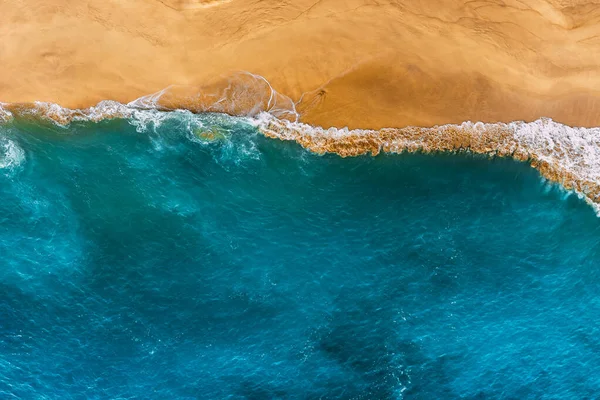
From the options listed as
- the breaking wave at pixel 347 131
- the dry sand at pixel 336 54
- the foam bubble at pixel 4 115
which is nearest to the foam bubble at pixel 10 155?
the breaking wave at pixel 347 131

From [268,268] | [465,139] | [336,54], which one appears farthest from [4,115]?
[465,139]

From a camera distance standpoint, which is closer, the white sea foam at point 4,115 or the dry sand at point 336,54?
the dry sand at point 336,54

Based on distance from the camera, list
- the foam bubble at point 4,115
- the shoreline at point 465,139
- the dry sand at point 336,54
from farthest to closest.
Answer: the foam bubble at point 4,115, the shoreline at point 465,139, the dry sand at point 336,54

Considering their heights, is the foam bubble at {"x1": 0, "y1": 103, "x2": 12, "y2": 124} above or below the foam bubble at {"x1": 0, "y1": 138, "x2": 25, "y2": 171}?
above

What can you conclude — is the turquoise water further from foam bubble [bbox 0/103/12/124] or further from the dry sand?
the dry sand

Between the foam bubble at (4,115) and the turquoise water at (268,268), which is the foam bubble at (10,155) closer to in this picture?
the turquoise water at (268,268)

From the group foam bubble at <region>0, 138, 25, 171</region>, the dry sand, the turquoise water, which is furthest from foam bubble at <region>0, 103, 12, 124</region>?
foam bubble at <region>0, 138, 25, 171</region>
